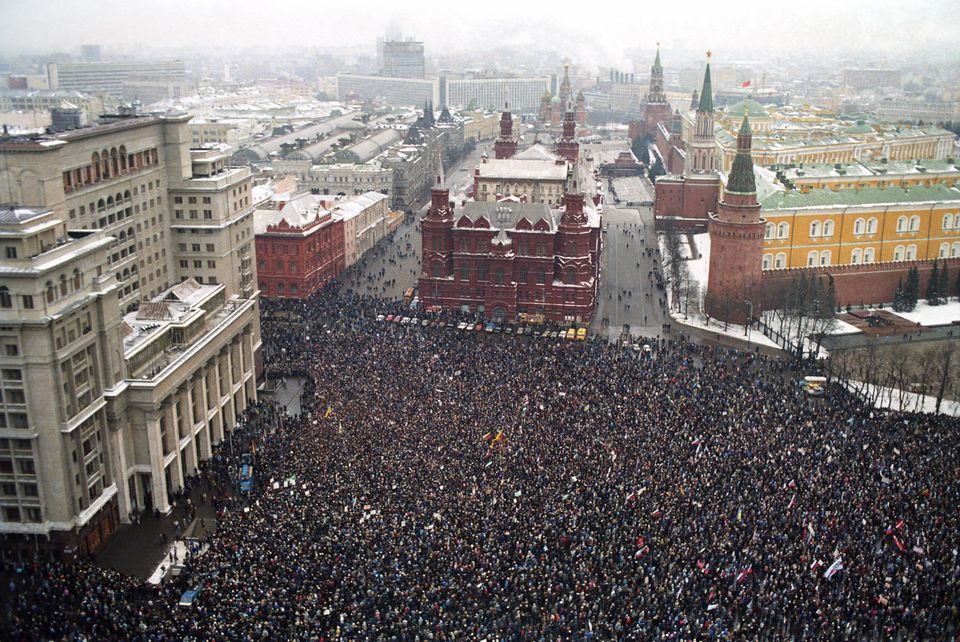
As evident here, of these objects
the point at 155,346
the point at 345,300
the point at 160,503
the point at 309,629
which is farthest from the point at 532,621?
the point at 345,300

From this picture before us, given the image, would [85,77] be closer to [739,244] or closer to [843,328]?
[739,244]

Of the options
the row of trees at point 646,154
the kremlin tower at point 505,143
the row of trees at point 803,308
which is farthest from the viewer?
the row of trees at point 646,154

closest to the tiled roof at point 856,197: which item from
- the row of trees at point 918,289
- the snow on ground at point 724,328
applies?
the row of trees at point 918,289

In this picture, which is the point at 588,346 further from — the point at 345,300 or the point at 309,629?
the point at 309,629

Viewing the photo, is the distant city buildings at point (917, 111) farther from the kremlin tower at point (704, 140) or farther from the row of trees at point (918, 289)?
the row of trees at point (918, 289)

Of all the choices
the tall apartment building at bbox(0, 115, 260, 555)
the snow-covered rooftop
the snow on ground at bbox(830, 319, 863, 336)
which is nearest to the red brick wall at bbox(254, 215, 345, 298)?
the tall apartment building at bbox(0, 115, 260, 555)

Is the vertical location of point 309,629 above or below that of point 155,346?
below

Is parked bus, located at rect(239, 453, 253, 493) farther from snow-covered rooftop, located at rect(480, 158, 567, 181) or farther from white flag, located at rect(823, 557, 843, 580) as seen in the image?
snow-covered rooftop, located at rect(480, 158, 567, 181)
